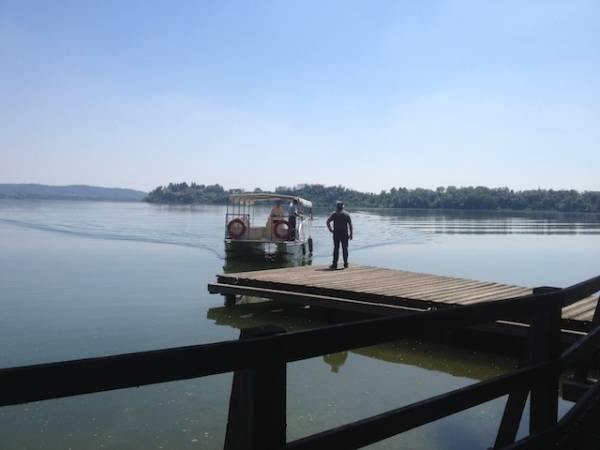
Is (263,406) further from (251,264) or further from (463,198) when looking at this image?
(463,198)

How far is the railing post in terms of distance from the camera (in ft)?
10.3

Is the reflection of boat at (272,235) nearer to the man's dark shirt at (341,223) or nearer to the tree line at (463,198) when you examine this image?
the man's dark shirt at (341,223)

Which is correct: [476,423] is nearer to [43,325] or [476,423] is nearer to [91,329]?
[91,329]

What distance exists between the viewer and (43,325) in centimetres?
1057

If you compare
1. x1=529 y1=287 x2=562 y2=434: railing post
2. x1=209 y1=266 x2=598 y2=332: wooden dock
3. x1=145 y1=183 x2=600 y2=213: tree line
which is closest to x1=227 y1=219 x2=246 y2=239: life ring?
x1=209 y1=266 x2=598 y2=332: wooden dock

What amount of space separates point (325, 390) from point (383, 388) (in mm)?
762

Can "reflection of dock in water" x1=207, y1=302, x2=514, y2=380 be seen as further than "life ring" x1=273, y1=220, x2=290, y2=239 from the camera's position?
No

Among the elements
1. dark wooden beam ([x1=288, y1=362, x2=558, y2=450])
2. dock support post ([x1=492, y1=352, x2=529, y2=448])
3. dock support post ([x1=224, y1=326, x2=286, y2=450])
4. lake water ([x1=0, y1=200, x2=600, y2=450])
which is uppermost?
dock support post ([x1=224, y1=326, x2=286, y2=450])

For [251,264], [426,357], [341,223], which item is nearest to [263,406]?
[426,357]

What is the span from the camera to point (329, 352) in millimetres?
2127

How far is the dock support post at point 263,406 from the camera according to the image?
6.46 feet

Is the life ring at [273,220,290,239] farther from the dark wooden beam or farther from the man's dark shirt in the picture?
the dark wooden beam

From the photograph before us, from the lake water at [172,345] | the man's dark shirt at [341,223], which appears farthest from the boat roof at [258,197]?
the man's dark shirt at [341,223]

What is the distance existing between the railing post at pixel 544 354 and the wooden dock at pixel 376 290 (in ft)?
16.8
